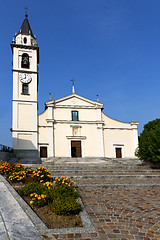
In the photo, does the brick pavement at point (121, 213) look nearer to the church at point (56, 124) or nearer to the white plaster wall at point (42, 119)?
the church at point (56, 124)

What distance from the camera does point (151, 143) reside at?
14641mm

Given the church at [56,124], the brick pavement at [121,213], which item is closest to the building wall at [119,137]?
the church at [56,124]

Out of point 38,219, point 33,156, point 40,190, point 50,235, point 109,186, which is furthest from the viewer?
point 33,156

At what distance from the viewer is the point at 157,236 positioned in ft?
12.0

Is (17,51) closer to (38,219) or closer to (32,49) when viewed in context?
(32,49)

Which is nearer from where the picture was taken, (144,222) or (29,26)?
(144,222)

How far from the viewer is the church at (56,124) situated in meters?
23.9

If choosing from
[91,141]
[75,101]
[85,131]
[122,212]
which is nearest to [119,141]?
[91,141]

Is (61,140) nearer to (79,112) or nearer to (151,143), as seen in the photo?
(79,112)

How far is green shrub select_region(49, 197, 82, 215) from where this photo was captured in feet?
14.7

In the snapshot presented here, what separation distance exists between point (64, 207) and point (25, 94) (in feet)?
72.1

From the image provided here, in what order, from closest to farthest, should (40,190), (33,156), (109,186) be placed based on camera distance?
(40,190)
(109,186)
(33,156)

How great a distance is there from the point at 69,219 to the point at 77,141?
23.0m

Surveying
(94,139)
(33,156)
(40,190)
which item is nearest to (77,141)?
(94,139)
